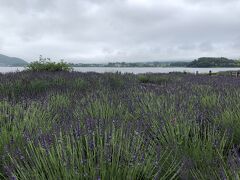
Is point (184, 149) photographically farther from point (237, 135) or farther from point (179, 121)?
point (237, 135)

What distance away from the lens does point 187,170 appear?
194cm

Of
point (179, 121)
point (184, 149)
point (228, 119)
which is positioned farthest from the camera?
point (228, 119)

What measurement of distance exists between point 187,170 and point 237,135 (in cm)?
137

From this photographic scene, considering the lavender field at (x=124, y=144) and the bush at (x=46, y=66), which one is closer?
the lavender field at (x=124, y=144)

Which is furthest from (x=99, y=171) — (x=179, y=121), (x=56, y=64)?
(x=56, y=64)

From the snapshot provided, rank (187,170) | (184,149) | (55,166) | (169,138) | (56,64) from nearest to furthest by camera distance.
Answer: (55,166) → (187,170) → (184,149) → (169,138) → (56,64)

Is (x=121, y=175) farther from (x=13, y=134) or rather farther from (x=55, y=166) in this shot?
(x=13, y=134)

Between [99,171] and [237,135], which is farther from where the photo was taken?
[237,135]

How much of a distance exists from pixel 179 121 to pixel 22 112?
190 cm

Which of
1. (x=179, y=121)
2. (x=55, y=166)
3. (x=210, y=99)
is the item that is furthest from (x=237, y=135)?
(x=55, y=166)

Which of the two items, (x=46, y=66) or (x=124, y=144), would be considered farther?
(x=46, y=66)

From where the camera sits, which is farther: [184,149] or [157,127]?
[157,127]

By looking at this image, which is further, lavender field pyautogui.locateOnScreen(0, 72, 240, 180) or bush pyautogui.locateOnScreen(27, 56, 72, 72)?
bush pyautogui.locateOnScreen(27, 56, 72, 72)

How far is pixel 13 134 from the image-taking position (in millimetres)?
2564
